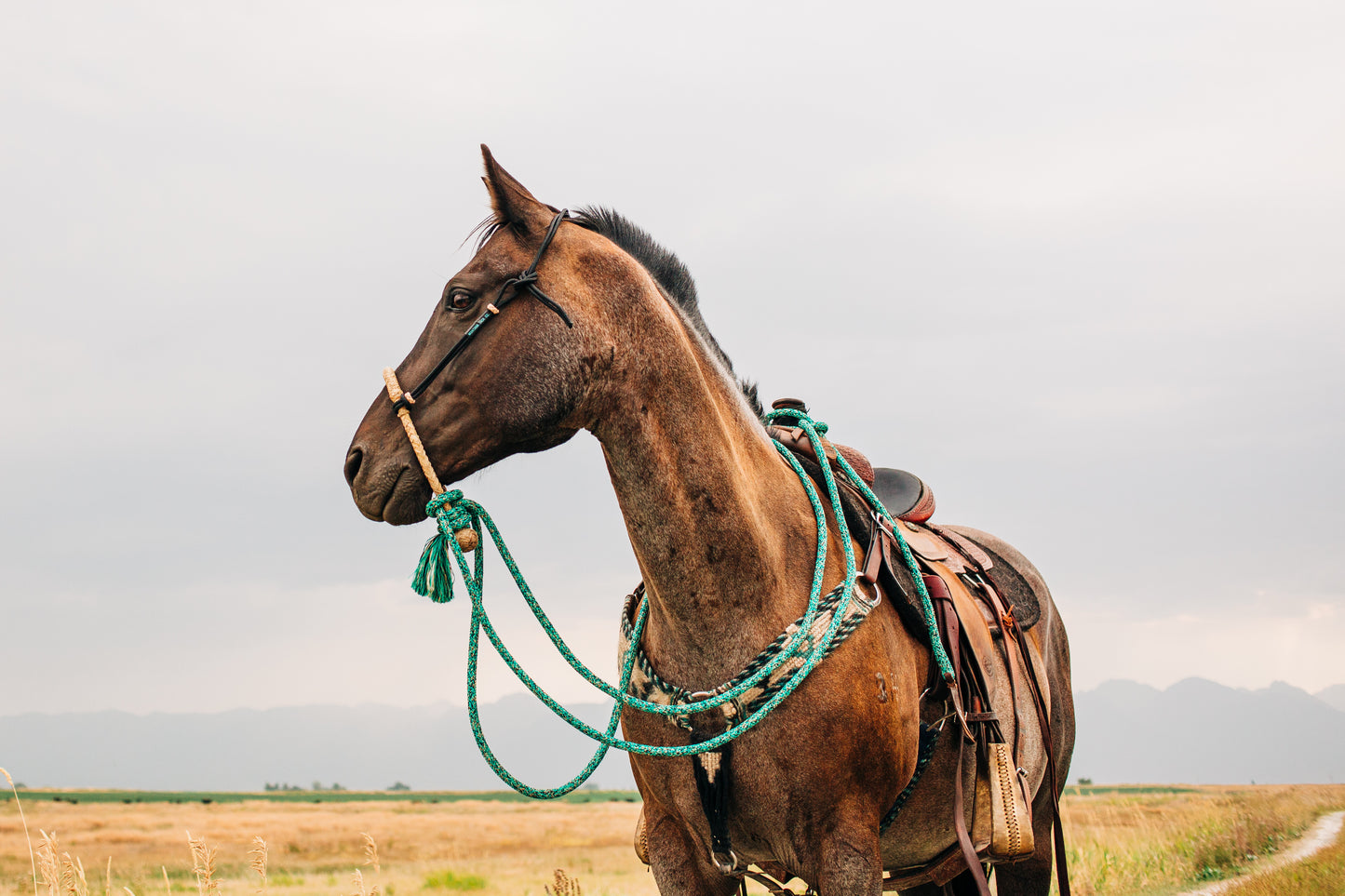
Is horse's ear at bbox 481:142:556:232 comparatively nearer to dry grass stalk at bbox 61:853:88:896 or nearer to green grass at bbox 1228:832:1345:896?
dry grass stalk at bbox 61:853:88:896

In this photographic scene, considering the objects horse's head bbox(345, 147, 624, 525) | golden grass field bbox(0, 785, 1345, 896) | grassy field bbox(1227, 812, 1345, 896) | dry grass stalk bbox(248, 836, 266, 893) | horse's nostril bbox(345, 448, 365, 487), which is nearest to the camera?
horse's head bbox(345, 147, 624, 525)

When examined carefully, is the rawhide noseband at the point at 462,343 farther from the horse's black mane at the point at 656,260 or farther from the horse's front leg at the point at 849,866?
the horse's front leg at the point at 849,866

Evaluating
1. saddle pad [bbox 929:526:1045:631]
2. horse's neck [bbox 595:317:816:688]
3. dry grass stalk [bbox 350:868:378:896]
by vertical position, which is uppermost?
horse's neck [bbox 595:317:816:688]

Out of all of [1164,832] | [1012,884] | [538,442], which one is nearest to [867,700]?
[538,442]

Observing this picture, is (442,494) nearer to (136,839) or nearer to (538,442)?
(538,442)

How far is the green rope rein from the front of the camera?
3262mm

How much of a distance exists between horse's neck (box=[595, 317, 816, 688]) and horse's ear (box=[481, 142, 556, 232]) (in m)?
0.70

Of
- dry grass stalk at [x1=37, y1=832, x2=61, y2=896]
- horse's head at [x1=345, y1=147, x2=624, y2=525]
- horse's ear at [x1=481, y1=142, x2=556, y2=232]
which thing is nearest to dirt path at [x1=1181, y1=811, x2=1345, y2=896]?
horse's head at [x1=345, y1=147, x2=624, y2=525]

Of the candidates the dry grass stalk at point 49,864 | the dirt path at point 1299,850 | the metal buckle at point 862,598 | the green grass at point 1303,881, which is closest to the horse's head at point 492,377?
the metal buckle at point 862,598

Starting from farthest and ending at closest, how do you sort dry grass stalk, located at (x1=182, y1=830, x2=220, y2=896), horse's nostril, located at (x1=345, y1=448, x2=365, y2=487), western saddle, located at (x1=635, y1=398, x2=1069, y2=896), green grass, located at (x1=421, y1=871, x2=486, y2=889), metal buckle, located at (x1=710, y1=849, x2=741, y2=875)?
green grass, located at (x1=421, y1=871, x2=486, y2=889)
dry grass stalk, located at (x1=182, y1=830, x2=220, y2=896)
western saddle, located at (x1=635, y1=398, x2=1069, y2=896)
metal buckle, located at (x1=710, y1=849, x2=741, y2=875)
horse's nostril, located at (x1=345, y1=448, x2=365, y2=487)

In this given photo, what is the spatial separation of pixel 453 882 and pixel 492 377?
608 inches

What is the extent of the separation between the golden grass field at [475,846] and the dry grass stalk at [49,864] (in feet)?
0.31

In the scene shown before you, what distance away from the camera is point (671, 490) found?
10.8 feet

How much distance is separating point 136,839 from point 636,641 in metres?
27.8
